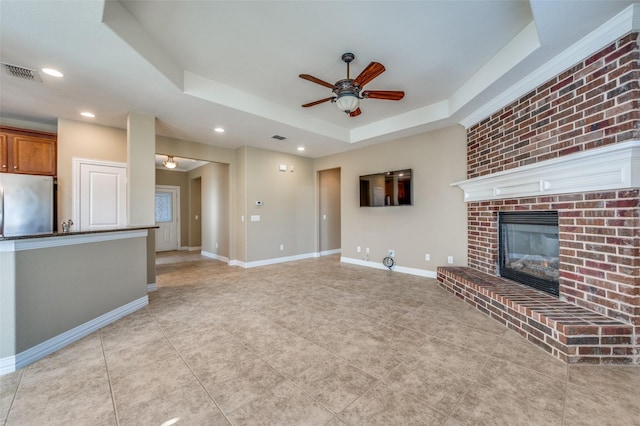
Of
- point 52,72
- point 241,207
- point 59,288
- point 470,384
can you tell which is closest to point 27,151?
point 52,72

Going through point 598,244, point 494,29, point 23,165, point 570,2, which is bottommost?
point 598,244

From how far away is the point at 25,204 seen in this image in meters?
3.46

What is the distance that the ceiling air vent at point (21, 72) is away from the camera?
2496 millimetres

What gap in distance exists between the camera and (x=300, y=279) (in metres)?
4.49

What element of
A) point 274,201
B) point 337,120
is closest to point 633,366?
point 337,120

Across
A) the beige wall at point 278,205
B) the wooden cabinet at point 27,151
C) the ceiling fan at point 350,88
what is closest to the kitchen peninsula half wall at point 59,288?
the wooden cabinet at point 27,151

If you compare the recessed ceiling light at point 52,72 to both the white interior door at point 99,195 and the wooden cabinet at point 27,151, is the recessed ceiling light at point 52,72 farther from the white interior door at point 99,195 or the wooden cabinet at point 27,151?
the wooden cabinet at point 27,151

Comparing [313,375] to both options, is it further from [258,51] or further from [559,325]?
[258,51]

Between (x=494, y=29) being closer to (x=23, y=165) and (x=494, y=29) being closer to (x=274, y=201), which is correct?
(x=274, y=201)

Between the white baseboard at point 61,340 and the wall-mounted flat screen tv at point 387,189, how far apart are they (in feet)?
13.9

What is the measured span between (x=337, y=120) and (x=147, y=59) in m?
3.06

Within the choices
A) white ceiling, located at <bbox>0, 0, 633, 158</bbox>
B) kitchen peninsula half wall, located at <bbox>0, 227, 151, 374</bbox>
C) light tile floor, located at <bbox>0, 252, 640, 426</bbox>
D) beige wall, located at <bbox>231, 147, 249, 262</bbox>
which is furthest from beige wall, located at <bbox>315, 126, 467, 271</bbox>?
kitchen peninsula half wall, located at <bbox>0, 227, 151, 374</bbox>

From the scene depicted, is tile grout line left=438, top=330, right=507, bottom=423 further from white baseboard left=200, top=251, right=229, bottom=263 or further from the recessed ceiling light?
white baseboard left=200, top=251, right=229, bottom=263

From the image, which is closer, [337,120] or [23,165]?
[23,165]
